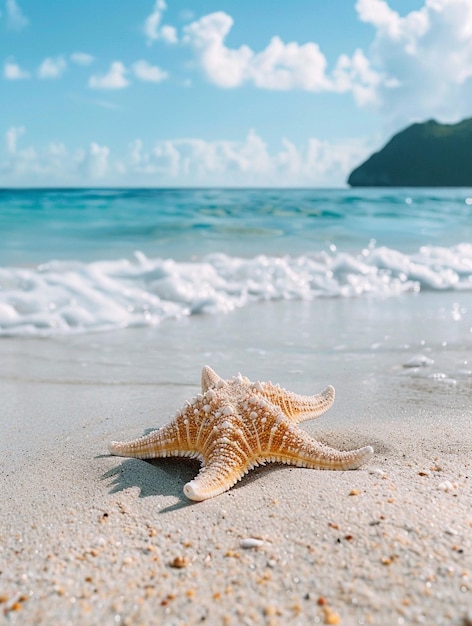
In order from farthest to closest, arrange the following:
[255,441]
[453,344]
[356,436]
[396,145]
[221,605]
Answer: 1. [396,145]
2. [453,344]
3. [356,436]
4. [255,441]
5. [221,605]

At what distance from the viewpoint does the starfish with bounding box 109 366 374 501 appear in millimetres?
2904

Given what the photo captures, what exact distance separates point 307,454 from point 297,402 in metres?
0.64

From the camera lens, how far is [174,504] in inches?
108

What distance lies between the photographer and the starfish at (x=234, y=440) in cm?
290

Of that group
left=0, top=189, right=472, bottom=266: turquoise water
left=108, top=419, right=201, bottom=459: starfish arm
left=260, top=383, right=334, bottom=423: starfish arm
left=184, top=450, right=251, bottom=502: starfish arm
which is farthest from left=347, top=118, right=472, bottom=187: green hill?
left=184, top=450, right=251, bottom=502: starfish arm

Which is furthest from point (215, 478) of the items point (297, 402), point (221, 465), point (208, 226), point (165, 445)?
point (208, 226)

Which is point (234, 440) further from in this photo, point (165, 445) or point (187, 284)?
point (187, 284)

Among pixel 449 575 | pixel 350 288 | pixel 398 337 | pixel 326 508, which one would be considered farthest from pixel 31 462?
pixel 350 288

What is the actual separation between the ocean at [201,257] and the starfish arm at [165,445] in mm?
4337

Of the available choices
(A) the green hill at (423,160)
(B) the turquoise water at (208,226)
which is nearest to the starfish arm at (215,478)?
(B) the turquoise water at (208,226)

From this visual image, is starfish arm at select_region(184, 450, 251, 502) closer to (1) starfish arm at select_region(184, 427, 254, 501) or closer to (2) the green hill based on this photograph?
(1) starfish arm at select_region(184, 427, 254, 501)

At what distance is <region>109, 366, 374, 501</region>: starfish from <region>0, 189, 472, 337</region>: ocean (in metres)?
4.51

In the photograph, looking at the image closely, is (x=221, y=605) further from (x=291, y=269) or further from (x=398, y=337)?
(x=291, y=269)

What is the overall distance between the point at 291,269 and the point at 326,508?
897 cm
